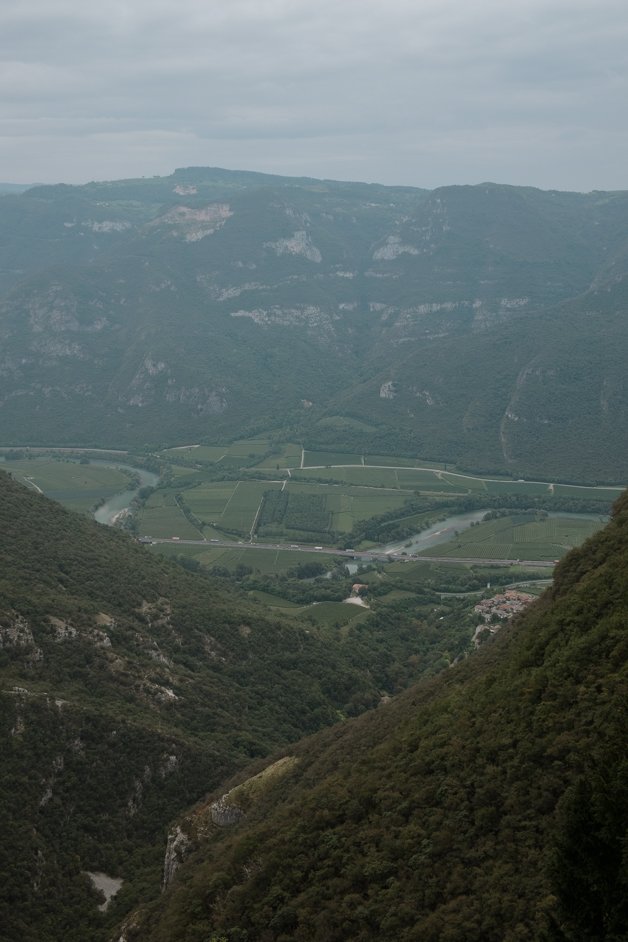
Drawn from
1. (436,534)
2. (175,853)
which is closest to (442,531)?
(436,534)

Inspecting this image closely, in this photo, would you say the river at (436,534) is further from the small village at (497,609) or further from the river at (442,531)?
the small village at (497,609)

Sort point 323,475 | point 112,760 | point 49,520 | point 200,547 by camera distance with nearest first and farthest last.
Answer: point 112,760, point 49,520, point 200,547, point 323,475

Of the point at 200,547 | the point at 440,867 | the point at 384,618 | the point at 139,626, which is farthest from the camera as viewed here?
the point at 200,547

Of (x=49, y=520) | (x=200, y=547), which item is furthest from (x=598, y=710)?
(x=200, y=547)

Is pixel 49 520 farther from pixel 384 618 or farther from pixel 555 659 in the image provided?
pixel 555 659

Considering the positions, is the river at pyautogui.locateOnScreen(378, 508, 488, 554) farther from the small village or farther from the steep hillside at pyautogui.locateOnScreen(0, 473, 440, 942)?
the steep hillside at pyautogui.locateOnScreen(0, 473, 440, 942)

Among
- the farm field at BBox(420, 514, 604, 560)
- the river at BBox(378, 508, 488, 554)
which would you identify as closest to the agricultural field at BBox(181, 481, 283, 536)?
the river at BBox(378, 508, 488, 554)

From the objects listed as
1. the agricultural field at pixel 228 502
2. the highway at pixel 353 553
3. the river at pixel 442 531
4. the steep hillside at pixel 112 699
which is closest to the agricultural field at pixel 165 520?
the agricultural field at pixel 228 502
